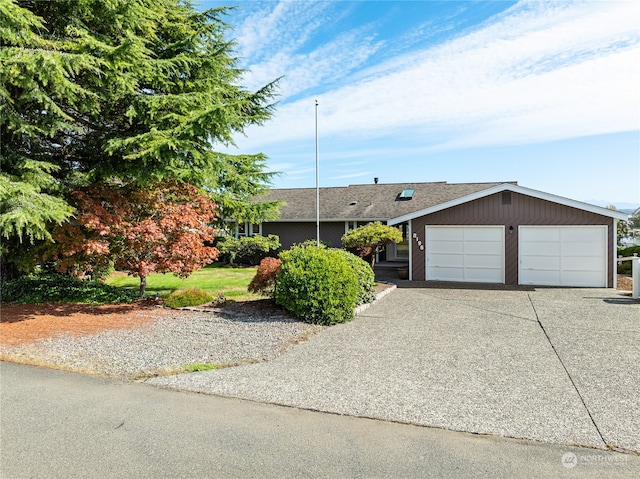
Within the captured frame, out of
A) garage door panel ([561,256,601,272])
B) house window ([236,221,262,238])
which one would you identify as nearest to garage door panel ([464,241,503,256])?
garage door panel ([561,256,601,272])

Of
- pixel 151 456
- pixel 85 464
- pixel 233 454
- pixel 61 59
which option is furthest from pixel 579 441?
pixel 61 59

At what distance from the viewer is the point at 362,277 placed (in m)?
10.5

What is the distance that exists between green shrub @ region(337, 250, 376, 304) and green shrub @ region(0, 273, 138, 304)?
5862 mm

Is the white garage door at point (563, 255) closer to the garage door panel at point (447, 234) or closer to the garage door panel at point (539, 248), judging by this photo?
the garage door panel at point (539, 248)

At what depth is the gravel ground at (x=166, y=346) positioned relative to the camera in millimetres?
5899

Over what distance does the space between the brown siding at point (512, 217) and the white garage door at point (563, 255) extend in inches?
7.4

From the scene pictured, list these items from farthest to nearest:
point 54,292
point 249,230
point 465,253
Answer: point 249,230, point 465,253, point 54,292

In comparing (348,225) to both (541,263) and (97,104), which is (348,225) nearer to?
(541,263)

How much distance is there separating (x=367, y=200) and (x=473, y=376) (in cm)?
1781

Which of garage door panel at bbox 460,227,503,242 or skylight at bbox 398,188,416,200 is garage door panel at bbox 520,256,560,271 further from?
skylight at bbox 398,188,416,200

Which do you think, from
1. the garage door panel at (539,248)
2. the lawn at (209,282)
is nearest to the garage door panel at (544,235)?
the garage door panel at (539,248)

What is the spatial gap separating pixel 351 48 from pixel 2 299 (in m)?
12.1

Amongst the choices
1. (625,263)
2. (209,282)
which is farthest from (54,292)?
(625,263)

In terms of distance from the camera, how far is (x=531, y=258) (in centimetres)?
1418
